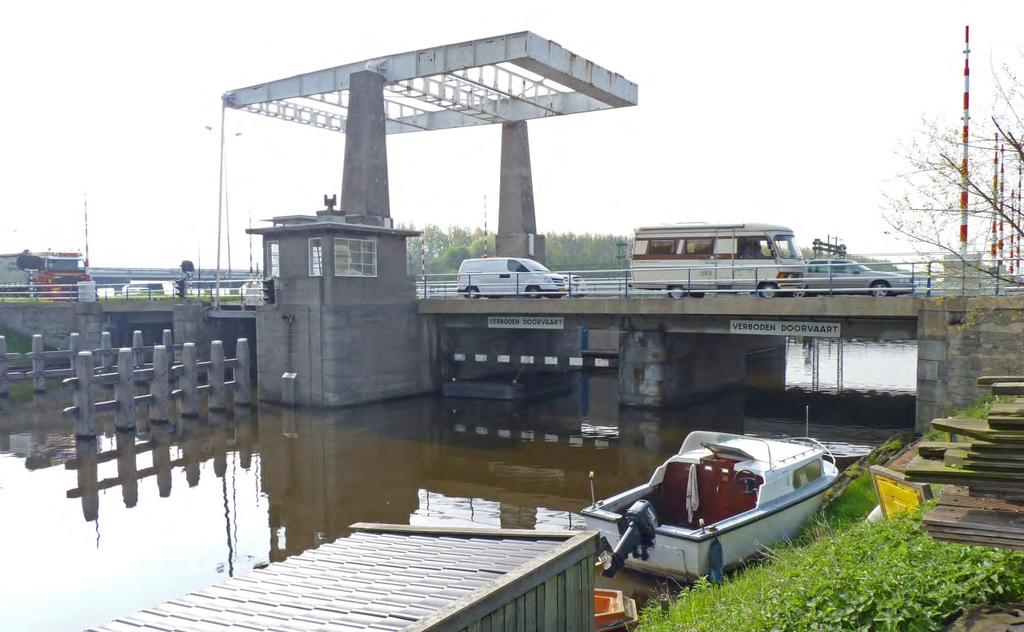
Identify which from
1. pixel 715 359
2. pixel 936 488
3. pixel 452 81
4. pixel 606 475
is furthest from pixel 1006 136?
pixel 452 81

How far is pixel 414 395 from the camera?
28062mm

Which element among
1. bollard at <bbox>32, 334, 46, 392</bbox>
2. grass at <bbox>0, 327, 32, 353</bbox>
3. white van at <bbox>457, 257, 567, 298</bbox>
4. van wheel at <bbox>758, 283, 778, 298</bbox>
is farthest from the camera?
grass at <bbox>0, 327, 32, 353</bbox>

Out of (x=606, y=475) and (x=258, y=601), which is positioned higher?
(x=258, y=601)

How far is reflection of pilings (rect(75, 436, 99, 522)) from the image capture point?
1529 cm

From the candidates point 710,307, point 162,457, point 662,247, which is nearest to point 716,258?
point 662,247

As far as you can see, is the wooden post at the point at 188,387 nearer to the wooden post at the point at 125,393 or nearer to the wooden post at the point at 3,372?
the wooden post at the point at 125,393

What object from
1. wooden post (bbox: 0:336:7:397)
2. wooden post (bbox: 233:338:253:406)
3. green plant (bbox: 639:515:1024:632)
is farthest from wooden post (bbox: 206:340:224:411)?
green plant (bbox: 639:515:1024:632)

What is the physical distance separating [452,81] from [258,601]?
28.6 meters

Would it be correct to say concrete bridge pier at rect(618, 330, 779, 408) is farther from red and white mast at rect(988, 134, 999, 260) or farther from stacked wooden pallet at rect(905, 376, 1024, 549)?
stacked wooden pallet at rect(905, 376, 1024, 549)

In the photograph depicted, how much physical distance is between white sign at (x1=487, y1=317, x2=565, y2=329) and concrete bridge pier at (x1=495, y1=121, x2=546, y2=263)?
925 cm

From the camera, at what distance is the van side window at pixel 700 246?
2528 cm

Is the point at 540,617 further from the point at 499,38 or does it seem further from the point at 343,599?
the point at 499,38

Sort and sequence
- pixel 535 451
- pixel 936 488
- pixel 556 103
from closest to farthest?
pixel 936 488 < pixel 535 451 < pixel 556 103

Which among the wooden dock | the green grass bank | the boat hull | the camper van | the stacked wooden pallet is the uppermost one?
the camper van
